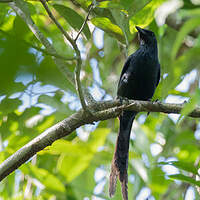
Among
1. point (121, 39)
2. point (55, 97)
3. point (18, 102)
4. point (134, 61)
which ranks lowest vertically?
point (18, 102)

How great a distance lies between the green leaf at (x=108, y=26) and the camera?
217 centimetres

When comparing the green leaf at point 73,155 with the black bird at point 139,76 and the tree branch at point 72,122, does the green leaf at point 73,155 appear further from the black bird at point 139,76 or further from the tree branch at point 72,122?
the black bird at point 139,76

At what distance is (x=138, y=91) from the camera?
12.0 ft

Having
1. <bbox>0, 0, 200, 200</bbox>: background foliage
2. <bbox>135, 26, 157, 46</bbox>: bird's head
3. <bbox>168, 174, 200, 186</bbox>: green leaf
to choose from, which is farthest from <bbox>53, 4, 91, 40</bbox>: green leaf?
<bbox>135, 26, 157, 46</bbox>: bird's head

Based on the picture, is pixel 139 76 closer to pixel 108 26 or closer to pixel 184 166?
pixel 108 26

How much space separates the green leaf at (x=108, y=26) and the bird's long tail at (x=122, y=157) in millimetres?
1043

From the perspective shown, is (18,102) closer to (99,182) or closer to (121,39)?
(121,39)

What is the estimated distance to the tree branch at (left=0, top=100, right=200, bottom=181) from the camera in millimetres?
1816

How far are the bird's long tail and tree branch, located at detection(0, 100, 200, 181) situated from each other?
2.16 feet

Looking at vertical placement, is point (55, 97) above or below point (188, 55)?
above

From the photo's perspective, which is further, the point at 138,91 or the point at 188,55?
the point at 138,91

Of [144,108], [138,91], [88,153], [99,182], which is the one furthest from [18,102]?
[138,91]

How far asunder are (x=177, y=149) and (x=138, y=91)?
1168mm

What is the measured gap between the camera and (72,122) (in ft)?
6.51
